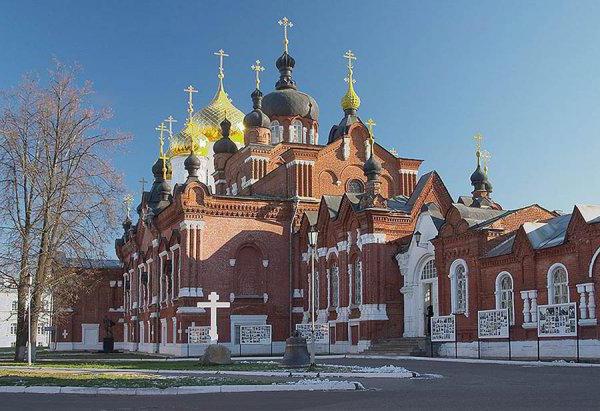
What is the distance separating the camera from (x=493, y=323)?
2902cm

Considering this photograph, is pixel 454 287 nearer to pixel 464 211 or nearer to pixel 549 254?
pixel 464 211

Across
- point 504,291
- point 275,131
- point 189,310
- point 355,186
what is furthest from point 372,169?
point 275,131

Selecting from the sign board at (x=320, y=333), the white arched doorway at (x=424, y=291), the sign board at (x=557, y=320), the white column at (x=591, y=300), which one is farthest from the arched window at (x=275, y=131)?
the white column at (x=591, y=300)

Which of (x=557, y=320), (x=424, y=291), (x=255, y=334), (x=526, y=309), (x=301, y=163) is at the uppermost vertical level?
(x=301, y=163)

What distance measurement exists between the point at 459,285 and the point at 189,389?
18846mm

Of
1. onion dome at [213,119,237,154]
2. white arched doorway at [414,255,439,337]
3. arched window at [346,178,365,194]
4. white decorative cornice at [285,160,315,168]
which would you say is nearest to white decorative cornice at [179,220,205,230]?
white decorative cornice at [285,160,315,168]

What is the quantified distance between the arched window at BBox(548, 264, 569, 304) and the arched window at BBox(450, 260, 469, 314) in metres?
4.72

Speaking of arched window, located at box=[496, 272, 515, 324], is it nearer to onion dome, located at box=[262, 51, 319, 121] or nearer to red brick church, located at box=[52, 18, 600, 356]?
red brick church, located at box=[52, 18, 600, 356]

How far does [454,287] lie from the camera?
32.1 metres

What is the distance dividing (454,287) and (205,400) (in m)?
19.8

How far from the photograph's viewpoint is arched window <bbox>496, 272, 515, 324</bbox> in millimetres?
29062

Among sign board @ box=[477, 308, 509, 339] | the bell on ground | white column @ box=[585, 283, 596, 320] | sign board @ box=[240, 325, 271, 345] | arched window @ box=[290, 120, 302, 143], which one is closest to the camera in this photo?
the bell on ground

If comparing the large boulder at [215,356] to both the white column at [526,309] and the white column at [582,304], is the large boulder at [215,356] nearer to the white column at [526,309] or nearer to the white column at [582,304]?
the white column at [526,309]

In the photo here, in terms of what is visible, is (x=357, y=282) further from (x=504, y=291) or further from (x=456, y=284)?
(x=504, y=291)
